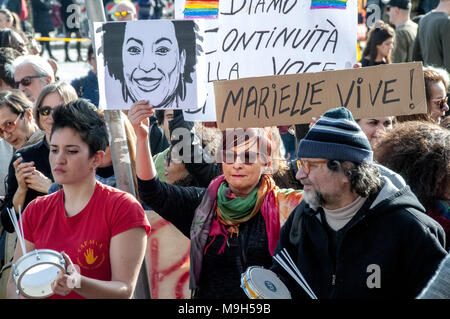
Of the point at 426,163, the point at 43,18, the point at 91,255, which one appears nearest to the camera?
the point at 91,255

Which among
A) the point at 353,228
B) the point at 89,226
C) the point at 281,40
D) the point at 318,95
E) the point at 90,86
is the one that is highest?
the point at 281,40

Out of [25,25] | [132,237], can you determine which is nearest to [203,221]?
[132,237]

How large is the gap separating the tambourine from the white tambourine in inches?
26.4

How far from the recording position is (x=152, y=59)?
3.58 m

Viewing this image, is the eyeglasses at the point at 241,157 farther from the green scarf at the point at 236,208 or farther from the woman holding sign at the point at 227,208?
the green scarf at the point at 236,208

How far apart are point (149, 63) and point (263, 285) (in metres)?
1.33

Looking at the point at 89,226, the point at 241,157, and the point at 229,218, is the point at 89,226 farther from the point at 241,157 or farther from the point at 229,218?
the point at 241,157

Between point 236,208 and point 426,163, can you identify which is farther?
point 236,208

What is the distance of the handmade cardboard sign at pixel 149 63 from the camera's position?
140 inches

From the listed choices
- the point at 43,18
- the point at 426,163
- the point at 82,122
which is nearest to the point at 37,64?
Answer: the point at 82,122

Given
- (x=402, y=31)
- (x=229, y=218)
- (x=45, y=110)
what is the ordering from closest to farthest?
(x=229, y=218) → (x=45, y=110) → (x=402, y=31)

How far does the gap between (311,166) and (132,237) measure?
30.0 inches

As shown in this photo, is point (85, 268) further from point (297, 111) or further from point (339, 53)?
point (339, 53)

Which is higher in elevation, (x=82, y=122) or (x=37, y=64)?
(x=82, y=122)
